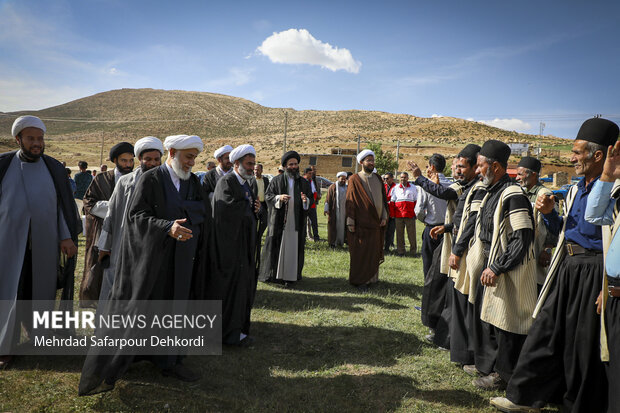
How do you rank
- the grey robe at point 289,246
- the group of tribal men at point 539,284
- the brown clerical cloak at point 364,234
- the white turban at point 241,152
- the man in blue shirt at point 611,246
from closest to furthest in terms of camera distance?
the man in blue shirt at point 611,246 → the group of tribal men at point 539,284 → the white turban at point 241,152 → the brown clerical cloak at point 364,234 → the grey robe at point 289,246

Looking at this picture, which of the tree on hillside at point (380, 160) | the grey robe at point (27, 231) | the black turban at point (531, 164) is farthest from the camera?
the tree on hillside at point (380, 160)

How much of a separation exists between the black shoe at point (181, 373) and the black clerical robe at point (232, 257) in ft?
2.42

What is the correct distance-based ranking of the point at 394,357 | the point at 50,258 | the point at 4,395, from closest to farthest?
the point at 4,395 < the point at 50,258 < the point at 394,357

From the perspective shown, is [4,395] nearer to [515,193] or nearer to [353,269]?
[515,193]

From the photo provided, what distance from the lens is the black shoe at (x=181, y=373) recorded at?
3443mm

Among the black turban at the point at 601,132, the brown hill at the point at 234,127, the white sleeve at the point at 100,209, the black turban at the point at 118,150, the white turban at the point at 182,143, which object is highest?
the brown hill at the point at 234,127

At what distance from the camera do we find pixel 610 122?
8.96ft

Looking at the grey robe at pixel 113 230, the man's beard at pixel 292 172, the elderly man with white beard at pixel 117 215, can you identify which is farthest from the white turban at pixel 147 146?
the man's beard at pixel 292 172

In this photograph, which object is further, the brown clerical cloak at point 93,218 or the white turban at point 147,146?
the brown clerical cloak at point 93,218

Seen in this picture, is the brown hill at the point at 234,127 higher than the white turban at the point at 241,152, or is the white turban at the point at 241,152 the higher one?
the brown hill at the point at 234,127

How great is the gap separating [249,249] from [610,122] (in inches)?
130

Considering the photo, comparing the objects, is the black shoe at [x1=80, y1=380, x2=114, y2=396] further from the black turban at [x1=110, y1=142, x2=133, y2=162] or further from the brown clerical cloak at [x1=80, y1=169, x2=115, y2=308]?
the black turban at [x1=110, y1=142, x2=133, y2=162]

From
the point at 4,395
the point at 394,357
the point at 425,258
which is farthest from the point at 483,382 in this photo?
the point at 4,395

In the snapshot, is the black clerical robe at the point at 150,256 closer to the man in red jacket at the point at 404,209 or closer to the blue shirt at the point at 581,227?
the blue shirt at the point at 581,227
